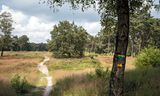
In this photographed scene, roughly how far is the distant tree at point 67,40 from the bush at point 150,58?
69.3 metres

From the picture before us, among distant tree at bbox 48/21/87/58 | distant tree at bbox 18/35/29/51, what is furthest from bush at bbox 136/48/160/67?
distant tree at bbox 18/35/29/51

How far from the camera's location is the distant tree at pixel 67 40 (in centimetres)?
10006

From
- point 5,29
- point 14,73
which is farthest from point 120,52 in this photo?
point 5,29

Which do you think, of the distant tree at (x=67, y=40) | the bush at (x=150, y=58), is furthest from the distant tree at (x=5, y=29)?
the bush at (x=150, y=58)

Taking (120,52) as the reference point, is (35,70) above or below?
below

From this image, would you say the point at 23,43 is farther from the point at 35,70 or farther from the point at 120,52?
the point at 120,52

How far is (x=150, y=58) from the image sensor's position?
1172 inches

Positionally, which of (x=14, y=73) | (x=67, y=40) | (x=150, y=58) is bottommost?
(x=14, y=73)

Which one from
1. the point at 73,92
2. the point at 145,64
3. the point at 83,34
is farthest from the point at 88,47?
the point at 73,92

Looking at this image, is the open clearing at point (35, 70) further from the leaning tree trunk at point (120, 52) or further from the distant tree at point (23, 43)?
the distant tree at point (23, 43)

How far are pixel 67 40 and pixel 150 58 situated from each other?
72.7m

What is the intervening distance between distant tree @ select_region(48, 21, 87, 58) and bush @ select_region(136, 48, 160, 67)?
228 ft

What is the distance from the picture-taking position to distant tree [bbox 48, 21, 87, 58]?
10006 centimetres

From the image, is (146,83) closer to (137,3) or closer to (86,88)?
(86,88)
